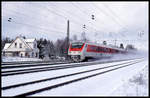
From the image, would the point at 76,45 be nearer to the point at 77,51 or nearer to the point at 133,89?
the point at 77,51

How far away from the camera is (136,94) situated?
5.69 metres

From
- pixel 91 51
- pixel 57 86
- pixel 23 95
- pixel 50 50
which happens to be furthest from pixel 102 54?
pixel 50 50

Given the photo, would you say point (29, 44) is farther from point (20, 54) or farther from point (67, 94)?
point (67, 94)

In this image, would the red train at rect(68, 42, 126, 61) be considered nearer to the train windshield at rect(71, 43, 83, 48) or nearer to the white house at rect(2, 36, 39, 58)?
the train windshield at rect(71, 43, 83, 48)

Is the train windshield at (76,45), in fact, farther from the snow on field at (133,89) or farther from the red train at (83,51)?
the snow on field at (133,89)

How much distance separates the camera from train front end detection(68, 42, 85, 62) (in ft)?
70.4

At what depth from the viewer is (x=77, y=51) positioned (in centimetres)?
2170

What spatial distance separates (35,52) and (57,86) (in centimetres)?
3652

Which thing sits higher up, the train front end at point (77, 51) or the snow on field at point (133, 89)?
the train front end at point (77, 51)

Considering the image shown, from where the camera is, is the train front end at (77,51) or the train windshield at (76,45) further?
the train windshield at (76,45)

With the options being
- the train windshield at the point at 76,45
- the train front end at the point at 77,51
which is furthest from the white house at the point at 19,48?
the train front end at the point at 77,51

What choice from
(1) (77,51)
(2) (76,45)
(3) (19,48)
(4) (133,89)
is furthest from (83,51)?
(3) (19,48)

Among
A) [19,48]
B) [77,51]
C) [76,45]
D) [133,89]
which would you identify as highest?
[76,45]

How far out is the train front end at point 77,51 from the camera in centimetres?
2145
